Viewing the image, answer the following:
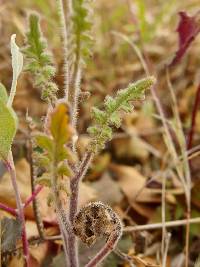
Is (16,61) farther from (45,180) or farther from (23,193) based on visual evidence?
(23,193)

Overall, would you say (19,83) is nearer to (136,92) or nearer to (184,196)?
(184,196)

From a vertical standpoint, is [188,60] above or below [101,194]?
above

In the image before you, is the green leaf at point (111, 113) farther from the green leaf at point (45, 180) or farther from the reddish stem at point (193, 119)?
the reddish stem at point (193, 119)

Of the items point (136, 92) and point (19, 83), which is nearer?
point (136, 92)

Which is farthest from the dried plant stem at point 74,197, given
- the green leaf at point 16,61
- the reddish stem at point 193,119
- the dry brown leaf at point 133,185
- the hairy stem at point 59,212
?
the reddish stem at point 193,119

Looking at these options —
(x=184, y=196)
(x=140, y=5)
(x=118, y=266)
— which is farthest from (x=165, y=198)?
(x=140, y=5)
